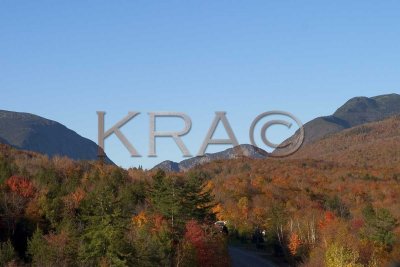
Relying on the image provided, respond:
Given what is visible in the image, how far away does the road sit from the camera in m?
74.4

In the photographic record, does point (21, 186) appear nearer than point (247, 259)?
No

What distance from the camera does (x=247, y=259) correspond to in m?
77.8

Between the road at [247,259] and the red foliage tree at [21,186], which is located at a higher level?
the red foliage tree at [21,186]

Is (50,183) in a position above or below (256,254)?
above

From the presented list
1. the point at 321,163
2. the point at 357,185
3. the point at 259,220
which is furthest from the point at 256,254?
the point at 321,163

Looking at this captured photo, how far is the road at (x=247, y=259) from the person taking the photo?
74.4 m

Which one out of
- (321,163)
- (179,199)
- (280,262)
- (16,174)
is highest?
(321,163)

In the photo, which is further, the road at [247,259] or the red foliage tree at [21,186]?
the red foliage tree at [21,186]

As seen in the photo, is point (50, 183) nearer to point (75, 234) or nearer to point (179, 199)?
point (179, 199)

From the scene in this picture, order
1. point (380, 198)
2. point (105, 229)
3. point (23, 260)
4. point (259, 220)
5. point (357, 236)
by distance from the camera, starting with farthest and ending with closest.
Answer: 1. point (380, 198)
2. point (259, 220)
3. point (357, 236)
4. point (23, 260)
5. point (105, 229)

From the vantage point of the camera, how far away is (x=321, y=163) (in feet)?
653

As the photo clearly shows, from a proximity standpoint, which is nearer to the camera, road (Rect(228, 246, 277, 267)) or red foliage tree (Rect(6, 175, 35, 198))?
road (Rect(228, 246, 277, 267))

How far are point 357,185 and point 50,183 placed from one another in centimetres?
7963

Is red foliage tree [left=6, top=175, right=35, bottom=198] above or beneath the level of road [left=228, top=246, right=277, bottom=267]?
above
